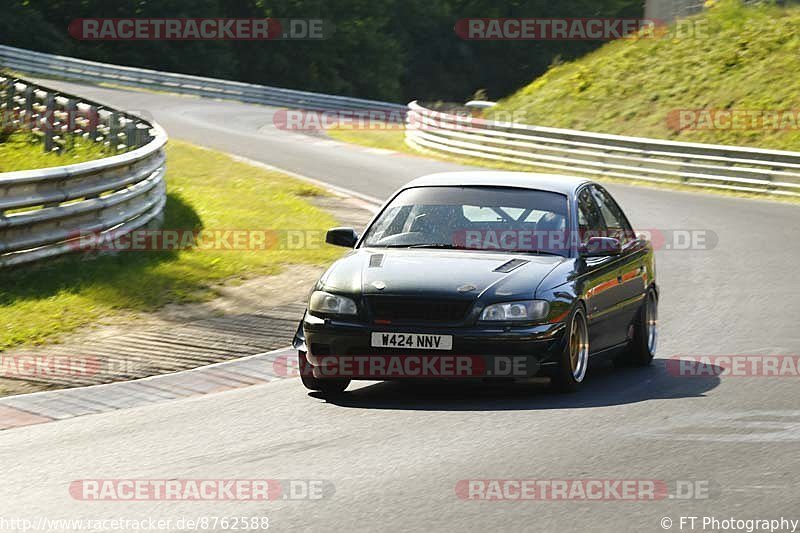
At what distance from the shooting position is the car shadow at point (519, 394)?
29.1 ft

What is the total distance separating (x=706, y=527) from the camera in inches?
237

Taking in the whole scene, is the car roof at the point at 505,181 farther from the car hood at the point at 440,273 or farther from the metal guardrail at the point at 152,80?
the metal guardrail at the point at 152,80

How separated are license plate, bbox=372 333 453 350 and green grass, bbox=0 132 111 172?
A: 9.14 meters

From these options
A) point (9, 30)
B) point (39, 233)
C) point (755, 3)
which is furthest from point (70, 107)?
point (9, 30)

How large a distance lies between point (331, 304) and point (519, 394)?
139 cm

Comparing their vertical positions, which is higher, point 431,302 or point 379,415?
point 431,302

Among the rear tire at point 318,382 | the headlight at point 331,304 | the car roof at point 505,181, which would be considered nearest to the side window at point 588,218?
the car roof at point 505,181

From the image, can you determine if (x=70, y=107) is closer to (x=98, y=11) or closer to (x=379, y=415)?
(x=379, y=415)

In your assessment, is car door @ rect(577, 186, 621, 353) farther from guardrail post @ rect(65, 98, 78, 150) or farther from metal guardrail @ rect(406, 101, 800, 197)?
metal guardrail @ rect(406, 101, 800, 197)

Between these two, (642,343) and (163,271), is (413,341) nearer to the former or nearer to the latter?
(642,343)

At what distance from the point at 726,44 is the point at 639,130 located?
4839 millimetres

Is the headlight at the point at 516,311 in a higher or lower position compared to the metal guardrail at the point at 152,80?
higher

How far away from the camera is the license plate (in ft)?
28.5

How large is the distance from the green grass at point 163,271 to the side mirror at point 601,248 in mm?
4342
